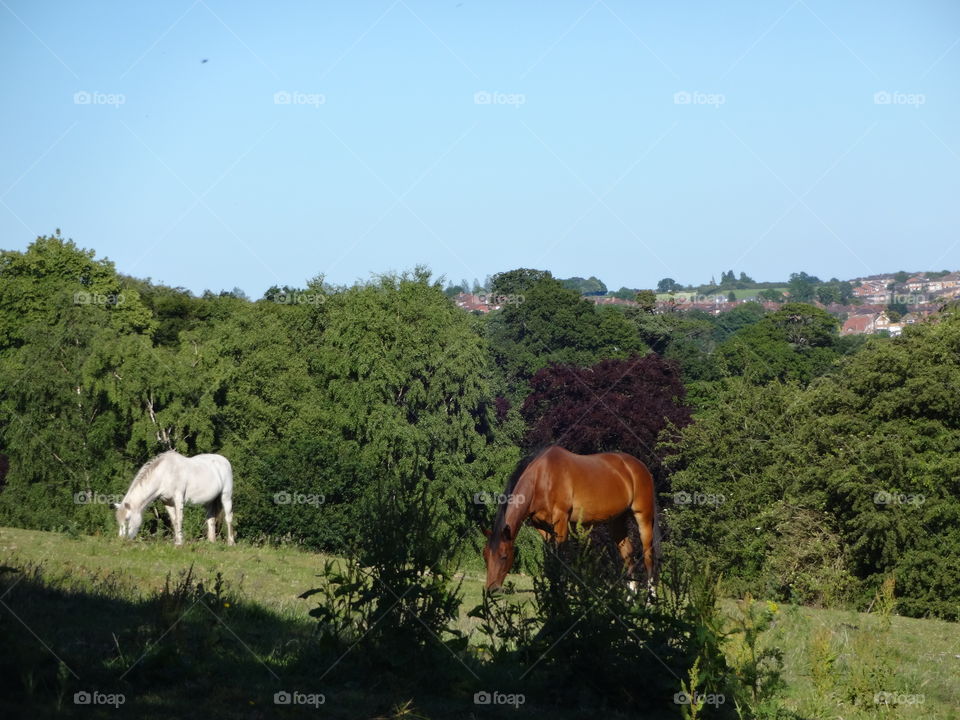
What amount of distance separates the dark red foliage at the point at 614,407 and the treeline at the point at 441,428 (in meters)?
0.11

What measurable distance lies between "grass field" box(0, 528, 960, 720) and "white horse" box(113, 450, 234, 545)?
3.79m

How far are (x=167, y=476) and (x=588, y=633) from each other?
47.9 feet

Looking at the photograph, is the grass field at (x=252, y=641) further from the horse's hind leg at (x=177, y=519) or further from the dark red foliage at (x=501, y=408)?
the dark red foliage at (x=501, y=408)

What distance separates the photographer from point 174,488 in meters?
21.7

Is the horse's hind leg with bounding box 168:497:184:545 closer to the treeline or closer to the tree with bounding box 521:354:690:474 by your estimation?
the treeline

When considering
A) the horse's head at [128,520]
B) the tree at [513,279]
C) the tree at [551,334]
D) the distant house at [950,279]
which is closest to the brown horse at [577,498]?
the horse's head at [128,520]

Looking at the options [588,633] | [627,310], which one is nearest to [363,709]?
[588,633]

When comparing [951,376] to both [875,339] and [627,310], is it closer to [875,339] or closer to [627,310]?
[875,339]

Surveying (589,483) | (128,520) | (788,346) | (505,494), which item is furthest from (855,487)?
(788,346)

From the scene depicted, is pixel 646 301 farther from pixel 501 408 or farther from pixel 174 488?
pixel 174 488

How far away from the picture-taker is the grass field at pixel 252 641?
8047mm

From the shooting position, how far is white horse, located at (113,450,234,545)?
21047mm

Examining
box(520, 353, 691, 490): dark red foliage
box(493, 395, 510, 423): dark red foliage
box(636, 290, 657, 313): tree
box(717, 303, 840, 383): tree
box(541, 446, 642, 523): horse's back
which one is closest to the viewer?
box(541, 446, 642, 523): horse's back

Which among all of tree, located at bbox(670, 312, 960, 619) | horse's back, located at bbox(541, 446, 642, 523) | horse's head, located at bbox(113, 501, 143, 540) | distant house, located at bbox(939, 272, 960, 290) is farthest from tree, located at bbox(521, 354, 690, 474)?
distant house, located at bbox(939, 272, 960, 290)
